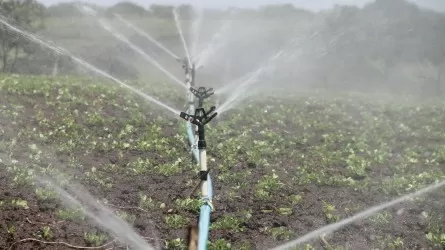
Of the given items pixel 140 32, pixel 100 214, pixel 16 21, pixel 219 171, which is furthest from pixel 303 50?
pixel 100 214

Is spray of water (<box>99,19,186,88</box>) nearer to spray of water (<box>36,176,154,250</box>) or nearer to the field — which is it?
the field

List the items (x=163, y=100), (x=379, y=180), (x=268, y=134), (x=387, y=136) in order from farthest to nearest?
(x=163, y=100) < (x=387, y=136) < (x=268, y=134) < (x=379, y=180)

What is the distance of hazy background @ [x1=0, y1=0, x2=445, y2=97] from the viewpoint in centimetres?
5728

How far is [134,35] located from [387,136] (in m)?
62.5

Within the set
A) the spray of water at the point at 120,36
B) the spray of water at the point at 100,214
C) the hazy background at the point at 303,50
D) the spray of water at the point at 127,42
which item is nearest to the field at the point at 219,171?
the spray of water at the point at 100,214

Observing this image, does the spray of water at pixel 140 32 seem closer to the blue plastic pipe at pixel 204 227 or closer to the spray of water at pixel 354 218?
the spray of water at pixel 354 218

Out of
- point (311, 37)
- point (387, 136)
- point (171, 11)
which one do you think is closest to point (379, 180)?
point (387, 136)

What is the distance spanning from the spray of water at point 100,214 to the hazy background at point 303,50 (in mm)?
38145

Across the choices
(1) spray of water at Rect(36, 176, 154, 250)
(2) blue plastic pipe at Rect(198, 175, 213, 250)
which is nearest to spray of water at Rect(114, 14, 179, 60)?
(1) spray of water at Rect(36, 176, 154, 250)

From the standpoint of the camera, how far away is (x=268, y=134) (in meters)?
20.2

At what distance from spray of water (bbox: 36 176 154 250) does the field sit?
0.66ft

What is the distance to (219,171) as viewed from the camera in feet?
49.9

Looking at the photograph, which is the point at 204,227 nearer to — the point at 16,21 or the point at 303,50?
the point at 16,21

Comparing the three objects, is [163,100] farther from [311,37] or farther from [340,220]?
[311,37]
